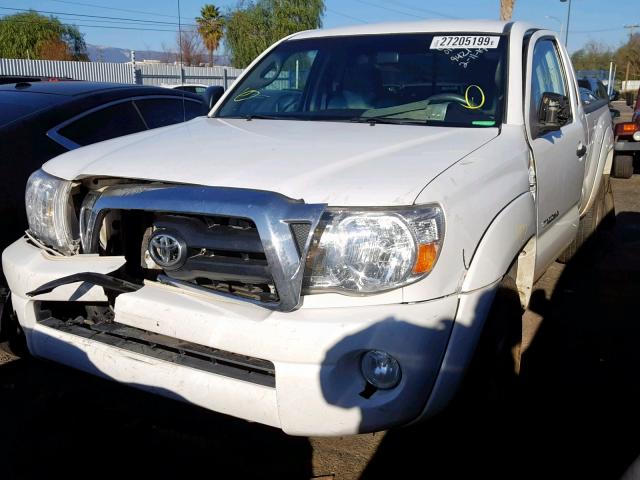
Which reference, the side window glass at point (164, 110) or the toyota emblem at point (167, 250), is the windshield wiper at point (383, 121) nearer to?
the toyota emblem at point (167, 250)

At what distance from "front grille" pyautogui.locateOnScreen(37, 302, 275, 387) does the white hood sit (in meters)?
0.61

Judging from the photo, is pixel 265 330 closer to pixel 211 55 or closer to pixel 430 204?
pixel 430 204

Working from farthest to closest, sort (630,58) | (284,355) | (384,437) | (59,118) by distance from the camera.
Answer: (630,58)
(59,118)
(384,437)
(284,355)

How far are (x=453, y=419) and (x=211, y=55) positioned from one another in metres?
50.6

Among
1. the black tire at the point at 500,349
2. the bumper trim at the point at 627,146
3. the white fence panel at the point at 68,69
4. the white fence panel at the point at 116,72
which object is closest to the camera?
the black tire at the point at 500,349

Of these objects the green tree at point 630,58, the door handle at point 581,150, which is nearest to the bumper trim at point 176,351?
the door handle at point 581,150

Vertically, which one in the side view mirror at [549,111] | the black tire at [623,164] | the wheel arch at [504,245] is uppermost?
the side view mirror at [549,111]

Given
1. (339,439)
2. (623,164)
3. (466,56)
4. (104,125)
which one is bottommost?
(339,439)

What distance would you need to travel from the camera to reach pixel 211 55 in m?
50.7

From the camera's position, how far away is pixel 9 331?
381 cm

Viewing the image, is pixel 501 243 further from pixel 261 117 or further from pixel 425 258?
pixel 261 117

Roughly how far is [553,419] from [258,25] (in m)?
36.0

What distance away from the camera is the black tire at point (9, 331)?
375 cm

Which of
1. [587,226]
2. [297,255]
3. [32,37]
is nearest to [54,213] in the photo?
[297,255]
